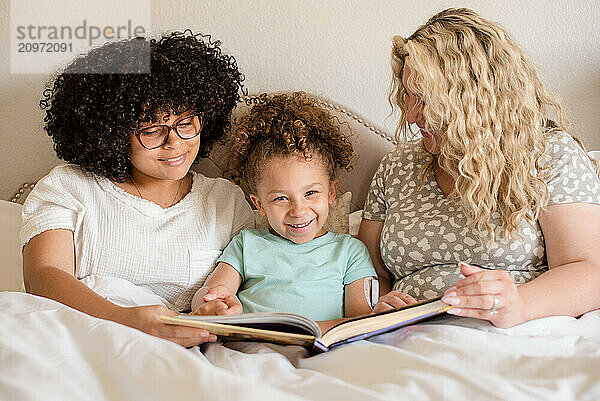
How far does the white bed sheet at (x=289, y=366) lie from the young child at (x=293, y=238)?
34cm

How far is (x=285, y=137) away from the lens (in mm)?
1686

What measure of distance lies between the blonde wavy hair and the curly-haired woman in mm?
600

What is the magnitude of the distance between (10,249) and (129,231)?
424 mm

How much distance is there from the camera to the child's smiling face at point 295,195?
166 centimetres

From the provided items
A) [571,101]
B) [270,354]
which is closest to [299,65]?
[571,101]

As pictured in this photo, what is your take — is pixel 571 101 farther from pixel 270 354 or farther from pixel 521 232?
pixel 270 354

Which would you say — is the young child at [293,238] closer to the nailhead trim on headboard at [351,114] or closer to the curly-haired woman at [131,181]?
the curly-haired woman at [131,181]

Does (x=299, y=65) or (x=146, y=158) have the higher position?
(x=299, y=65)

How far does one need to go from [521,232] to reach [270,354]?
2.13 feet

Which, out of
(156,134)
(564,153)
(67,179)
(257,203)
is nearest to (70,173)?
(67,179)

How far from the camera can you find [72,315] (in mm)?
1237

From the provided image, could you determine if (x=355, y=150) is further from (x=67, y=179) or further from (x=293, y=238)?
(x=67, y=179)

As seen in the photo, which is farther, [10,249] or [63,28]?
[63,28]

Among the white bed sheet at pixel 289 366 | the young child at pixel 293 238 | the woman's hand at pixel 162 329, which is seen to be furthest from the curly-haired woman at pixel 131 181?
the white bed sheet at pixel 289 366
